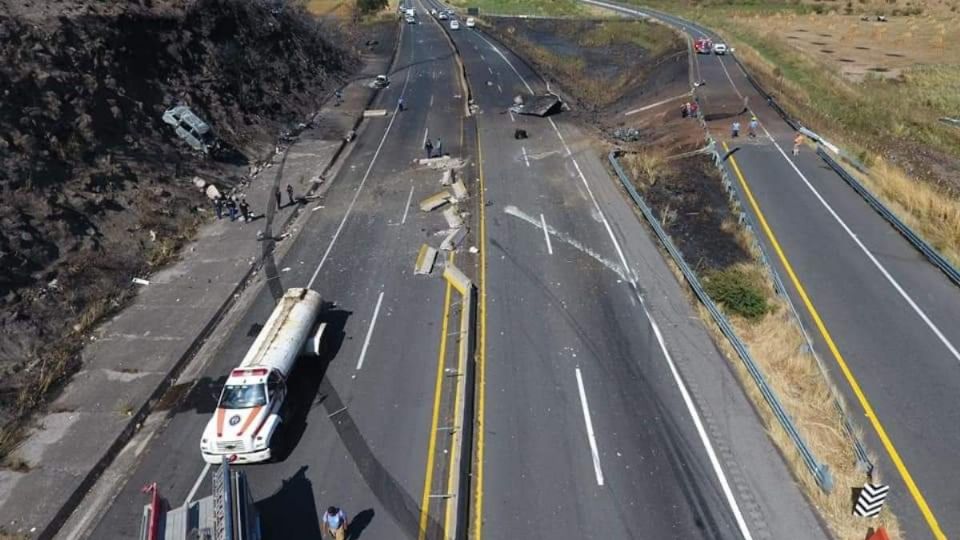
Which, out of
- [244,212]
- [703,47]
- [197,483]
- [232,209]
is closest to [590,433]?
[197,483]

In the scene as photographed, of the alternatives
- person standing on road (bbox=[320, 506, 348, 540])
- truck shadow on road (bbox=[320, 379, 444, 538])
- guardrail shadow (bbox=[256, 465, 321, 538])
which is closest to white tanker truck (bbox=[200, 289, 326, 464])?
guardrail shadow (bbox=[256, 465, 321, 538])

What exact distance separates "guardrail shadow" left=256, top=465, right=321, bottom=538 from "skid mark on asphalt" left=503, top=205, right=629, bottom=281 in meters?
15.2

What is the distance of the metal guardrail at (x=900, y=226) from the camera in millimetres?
24356

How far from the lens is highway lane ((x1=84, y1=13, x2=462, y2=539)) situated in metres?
16.5

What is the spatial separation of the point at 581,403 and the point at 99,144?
29332 mm

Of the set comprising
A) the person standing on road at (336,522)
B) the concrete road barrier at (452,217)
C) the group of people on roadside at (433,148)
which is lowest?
the person standing on road at (336,522)

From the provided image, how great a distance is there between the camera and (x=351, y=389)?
20.6 m

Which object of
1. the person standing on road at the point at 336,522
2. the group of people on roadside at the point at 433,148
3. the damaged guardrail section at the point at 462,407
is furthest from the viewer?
the group of people on roadside at the point at 433,148

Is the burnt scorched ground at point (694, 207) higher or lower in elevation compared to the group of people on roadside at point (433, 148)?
lower

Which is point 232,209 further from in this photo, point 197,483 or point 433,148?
point 197,483

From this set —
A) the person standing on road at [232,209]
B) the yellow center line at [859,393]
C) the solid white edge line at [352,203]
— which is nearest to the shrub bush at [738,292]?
the yellow center line at [859,393]

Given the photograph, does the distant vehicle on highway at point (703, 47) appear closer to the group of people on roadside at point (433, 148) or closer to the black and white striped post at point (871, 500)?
the group of people on roadside at point (433, 148)

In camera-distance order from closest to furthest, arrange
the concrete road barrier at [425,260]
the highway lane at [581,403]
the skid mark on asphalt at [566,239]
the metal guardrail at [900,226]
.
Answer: the highway lane at [581,403], the metal guardrail at [900,226], the skid mark on asphalt at [566,239], the concrete road barrier at [425,260]

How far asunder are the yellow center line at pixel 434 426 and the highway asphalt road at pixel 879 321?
1171 centimetres
